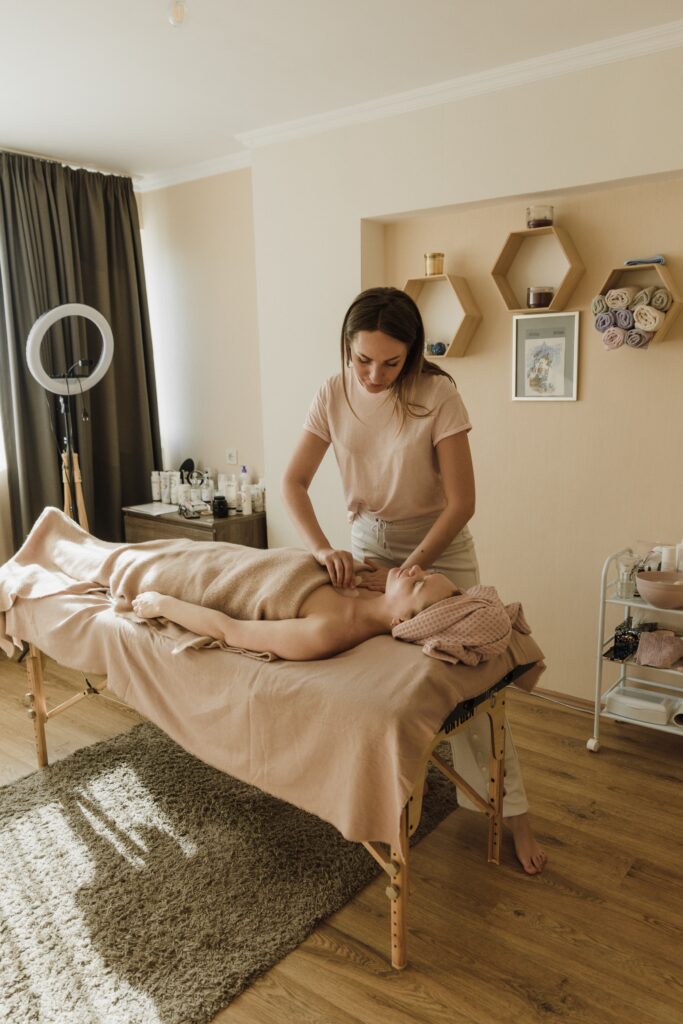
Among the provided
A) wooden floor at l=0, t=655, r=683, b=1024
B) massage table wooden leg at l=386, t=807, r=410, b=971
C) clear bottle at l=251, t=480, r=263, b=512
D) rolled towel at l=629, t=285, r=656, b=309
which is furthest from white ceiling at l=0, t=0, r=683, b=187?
wooden floor at l=0, t=655, r=683, b=1024

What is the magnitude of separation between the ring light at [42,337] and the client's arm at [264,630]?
65.8 inches

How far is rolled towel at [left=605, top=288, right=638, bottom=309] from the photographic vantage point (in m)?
2.65

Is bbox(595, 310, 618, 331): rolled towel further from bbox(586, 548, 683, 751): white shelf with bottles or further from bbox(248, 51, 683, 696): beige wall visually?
bbox(586, 548, 683, 751): white shelf with bottles

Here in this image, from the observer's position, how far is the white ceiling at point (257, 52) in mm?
2305

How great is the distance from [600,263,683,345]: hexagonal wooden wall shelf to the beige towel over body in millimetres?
1493

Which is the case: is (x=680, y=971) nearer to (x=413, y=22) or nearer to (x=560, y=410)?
(x=560, y=410)

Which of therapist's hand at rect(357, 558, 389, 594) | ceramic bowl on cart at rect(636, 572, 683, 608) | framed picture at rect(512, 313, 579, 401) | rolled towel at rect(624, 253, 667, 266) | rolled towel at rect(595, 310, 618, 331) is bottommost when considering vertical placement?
ceramic bowl on cart at rect(636, 572, 683, 608)

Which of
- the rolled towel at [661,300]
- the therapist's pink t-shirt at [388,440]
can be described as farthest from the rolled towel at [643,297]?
the therapist's pink t-shirt at [388,440]

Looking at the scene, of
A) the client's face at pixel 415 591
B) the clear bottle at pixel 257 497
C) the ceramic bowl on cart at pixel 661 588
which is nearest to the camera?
the client's face at pixel 415 591

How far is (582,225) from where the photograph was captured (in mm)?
2832

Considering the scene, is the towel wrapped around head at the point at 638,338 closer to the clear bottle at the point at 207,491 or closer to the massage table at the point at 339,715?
the massage table at the point at 339,715

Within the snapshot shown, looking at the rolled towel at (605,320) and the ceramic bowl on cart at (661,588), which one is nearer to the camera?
the ceramic bowl on cart at (661,588)

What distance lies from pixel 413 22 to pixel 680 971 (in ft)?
8.62

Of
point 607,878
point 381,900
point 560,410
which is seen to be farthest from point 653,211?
point 381,900
